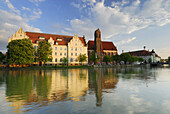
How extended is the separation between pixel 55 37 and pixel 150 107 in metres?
79.2

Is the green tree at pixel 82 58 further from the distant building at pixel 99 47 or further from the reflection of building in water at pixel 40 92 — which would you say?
the reflection of building in water at pixel 40 92

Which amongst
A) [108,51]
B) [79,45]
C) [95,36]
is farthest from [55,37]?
[108,51]

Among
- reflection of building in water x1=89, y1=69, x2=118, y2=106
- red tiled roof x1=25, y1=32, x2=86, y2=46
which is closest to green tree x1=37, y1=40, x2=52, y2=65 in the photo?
red tiled roof x1=25, y1=32, x2=86, y2=46

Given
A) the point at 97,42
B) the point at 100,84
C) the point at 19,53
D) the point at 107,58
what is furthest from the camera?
the point at 97,42

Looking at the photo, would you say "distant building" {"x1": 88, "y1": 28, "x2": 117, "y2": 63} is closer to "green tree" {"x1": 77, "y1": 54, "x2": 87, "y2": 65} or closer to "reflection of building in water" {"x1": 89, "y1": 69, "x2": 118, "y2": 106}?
"green tree" {"x1": 77, "y1": 54, "x2": 87, "y2": 65}

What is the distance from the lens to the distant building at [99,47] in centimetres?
10106

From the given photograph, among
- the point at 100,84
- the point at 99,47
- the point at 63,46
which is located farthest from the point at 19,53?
the point at 99,47

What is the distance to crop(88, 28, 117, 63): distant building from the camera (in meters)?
101

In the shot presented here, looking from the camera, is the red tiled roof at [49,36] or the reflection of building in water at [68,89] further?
the red tiled roof at [49,36]

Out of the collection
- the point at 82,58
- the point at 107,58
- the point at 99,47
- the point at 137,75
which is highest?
the point at 99,47

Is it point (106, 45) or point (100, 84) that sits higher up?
point (106, 45)

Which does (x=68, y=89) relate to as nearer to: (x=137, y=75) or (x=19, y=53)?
(x=137, y=75)

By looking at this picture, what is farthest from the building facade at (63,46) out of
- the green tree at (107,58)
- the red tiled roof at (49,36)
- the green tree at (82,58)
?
the green tree at (107,58)

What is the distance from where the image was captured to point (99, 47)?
10175cm
